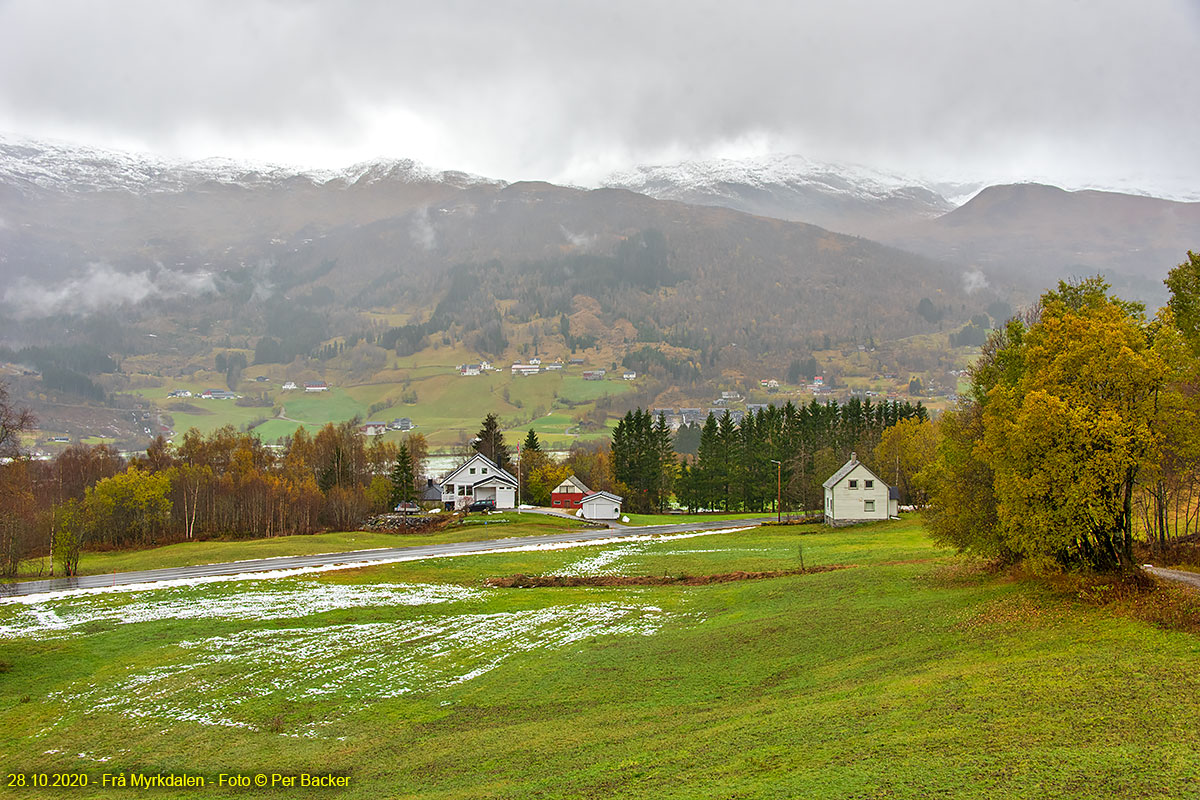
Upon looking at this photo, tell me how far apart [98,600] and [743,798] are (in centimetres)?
4682

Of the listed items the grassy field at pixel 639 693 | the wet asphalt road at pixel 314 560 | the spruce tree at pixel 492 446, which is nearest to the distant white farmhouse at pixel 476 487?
the spruce tree at pixel 492 446

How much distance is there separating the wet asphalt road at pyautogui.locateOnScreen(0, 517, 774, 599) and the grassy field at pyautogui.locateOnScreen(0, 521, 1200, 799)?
1173 centimetres

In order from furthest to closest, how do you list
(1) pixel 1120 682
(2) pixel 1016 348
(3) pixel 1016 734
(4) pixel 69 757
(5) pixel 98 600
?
(5) pixel 98 600 < (2) pixel 1016 348 < (4) pixel 69 757 < (1) pixel 1120 682 < (3) pixel 1016 734

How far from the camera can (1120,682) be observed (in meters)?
18.7

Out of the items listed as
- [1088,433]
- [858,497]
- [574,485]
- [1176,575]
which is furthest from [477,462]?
[1088,433]

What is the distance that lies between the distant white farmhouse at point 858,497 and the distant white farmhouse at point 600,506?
3425 cm

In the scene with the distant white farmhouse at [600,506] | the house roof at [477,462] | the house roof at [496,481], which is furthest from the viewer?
the house roof at [477,462]

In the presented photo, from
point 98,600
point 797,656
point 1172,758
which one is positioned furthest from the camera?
point 98,600

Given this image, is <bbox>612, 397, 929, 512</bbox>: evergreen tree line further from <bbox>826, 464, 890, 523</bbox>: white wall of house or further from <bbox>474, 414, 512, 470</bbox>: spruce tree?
<bbox>826, 464, 890, 523</bbox>: white wall of house

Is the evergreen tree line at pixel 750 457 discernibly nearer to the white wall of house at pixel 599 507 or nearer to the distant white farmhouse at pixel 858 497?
the white wall of house at pixel 599 507

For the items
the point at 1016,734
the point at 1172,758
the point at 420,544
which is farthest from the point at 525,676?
the point at 420,544

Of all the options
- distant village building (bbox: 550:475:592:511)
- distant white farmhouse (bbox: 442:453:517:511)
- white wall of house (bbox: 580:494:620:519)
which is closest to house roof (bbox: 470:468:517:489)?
distant white farmhouse (bbox: 442:453:517:511)

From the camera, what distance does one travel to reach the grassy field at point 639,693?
52.5ft

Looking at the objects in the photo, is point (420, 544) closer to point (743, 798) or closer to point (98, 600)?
point (98, 600)
